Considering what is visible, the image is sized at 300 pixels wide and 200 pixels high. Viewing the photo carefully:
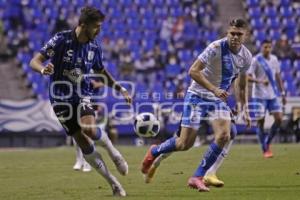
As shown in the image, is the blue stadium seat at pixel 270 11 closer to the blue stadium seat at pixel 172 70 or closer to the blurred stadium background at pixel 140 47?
the blurred stadium background at pixel 140 47

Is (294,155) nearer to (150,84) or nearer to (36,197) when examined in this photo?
(36,197)

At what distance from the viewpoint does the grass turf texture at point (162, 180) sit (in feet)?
33.3

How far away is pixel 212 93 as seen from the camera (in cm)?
1072

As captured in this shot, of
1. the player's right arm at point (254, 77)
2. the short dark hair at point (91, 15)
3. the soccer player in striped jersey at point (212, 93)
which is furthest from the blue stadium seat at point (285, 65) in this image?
the short dark hair at point (91, 15)

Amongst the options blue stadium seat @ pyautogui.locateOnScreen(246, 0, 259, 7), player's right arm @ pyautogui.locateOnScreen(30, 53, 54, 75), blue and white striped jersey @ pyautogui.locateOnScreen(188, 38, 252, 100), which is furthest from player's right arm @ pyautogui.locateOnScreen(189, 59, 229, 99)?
blue stadium seat @ pyautogui.locateOnScreen(246, 0, 259, 7)

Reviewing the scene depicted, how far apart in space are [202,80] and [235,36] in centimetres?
81

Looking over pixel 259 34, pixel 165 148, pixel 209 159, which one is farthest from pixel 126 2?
pixel 209 159

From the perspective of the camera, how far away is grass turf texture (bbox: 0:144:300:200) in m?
10.2

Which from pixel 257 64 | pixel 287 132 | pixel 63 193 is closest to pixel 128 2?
pixel 287 132

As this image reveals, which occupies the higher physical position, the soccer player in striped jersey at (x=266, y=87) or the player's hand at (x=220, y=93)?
the player's hand at (x=220, y=93)

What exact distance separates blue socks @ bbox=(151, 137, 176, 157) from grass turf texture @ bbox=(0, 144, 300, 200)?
49cm

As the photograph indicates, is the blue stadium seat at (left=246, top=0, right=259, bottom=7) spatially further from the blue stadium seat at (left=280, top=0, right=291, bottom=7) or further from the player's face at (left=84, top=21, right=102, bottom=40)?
the player's face at (left=84, top=21, right=102, bottom=40)

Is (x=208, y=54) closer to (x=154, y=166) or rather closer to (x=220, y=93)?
(x=220, y=93)

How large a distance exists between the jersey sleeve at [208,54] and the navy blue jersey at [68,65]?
1506 millimetres
